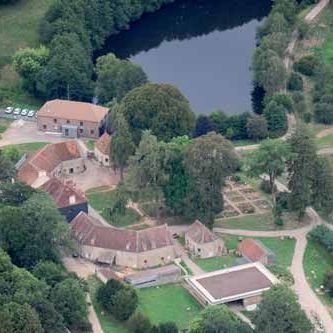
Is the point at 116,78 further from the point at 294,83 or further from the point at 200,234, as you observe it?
the point at 200,234

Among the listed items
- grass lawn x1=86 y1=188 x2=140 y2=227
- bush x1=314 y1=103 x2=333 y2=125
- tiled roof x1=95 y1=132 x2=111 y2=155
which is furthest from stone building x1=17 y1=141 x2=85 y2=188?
bush x1=314 y1=103 x2=333 y2=125

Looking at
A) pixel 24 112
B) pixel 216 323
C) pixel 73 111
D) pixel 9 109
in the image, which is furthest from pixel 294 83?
pixel 216 323

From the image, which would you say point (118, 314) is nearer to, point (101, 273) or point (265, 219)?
point (101, 273)

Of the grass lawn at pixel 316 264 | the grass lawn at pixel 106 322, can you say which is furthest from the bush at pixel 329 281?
the grass lawn at pixel 106 322

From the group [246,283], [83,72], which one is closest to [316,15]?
[83,72]

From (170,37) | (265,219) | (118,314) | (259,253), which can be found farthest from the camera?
(170,37)

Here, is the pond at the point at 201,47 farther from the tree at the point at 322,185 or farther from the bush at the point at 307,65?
the tree at the point at 322,185

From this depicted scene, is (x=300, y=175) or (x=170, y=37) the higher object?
(x=300, y=175)
